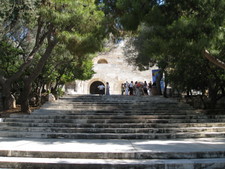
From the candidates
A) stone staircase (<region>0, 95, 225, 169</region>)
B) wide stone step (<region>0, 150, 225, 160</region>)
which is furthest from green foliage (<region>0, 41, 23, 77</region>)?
wide stone step (<region>0, 150, 225, 160</region>)

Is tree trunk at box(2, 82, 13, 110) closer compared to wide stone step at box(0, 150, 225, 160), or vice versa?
wide stone step at box(0, 150, 225, 160)

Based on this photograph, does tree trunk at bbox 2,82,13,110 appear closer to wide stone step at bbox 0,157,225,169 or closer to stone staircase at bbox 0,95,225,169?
stone staircase at bbox 0,95,225,169

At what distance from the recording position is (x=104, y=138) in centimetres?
754

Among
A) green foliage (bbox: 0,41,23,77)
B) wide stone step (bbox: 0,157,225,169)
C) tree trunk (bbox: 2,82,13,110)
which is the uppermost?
green foliage (bbox: 0,41,23,77)

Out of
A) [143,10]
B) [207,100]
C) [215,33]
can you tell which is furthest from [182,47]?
[207,100]

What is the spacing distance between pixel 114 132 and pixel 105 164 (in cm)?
343

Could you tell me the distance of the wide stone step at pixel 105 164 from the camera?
15.4ft

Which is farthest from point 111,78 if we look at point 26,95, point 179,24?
point 179,24

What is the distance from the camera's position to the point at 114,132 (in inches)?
320

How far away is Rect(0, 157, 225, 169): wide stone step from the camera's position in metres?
4.70

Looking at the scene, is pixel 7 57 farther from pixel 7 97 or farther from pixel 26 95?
pixel 26 95

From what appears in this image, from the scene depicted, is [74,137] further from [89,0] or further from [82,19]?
[89,0]

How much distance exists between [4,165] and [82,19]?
5.99m

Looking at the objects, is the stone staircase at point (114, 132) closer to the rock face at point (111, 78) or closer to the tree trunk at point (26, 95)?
the tree trunk at point (26, 95)
